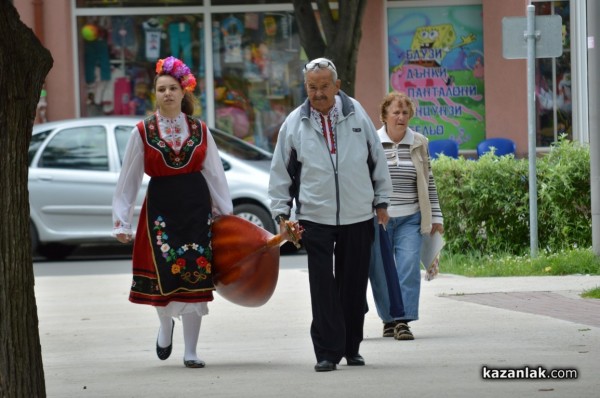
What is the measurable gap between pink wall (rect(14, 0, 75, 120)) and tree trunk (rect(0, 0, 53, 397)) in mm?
15026

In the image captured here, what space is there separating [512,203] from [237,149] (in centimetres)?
416

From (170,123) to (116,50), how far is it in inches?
522

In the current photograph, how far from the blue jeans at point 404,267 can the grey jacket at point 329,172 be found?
1.17m

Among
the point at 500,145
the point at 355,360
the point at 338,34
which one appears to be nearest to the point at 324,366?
the point at 355,360

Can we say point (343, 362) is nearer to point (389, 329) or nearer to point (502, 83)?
point (389, 329)

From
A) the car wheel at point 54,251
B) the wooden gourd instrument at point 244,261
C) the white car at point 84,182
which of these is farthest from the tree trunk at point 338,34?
the wooden gourd instrument at point 244,261

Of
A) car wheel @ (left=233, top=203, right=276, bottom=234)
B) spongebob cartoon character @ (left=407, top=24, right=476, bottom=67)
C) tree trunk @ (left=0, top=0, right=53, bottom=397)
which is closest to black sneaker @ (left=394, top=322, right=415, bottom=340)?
tree trunk @ (left=0, top=0, right=53, bottom=397)

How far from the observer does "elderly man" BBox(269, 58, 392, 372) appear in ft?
24.5

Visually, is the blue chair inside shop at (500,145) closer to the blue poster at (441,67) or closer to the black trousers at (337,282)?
the blue poster at (441,67)

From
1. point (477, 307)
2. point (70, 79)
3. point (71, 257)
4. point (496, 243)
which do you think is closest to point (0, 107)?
point (477, 307)

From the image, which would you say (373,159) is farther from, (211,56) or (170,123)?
(211,56)

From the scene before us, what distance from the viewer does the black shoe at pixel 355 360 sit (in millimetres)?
7691

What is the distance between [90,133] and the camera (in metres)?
16.2

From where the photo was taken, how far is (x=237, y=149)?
55.2ft
